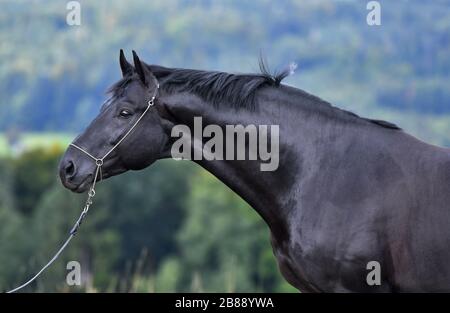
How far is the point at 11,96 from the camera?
192125mm

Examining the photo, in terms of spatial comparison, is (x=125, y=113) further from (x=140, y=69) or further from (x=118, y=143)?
(x=140, y=69)

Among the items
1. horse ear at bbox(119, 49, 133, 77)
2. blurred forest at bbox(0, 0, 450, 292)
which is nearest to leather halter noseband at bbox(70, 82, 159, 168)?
horse ear at bbox(119, 49, 133, 77)

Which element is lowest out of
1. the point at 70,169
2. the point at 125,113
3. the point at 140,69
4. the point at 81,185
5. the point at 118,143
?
the point at 81,185

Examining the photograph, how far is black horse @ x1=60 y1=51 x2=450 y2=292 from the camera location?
645cm

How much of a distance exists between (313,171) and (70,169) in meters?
2.26

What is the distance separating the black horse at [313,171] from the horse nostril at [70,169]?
0.5 inches

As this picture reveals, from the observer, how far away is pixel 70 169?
23.4 ft

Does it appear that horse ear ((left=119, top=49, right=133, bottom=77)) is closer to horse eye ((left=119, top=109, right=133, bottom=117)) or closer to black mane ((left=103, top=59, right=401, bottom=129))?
black mane ((left=103, top=59, right=401, bottom=129))

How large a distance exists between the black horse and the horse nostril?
1cm

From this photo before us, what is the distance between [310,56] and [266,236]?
116571mm

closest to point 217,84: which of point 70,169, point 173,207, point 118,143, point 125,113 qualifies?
point 125,113

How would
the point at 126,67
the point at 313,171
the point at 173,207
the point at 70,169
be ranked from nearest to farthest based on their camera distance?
1. the point at 313,171
2. the point at 70,169
3. the point at 126,67
4. the point at 173,207

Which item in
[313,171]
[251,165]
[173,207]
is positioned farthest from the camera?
[173,207]
